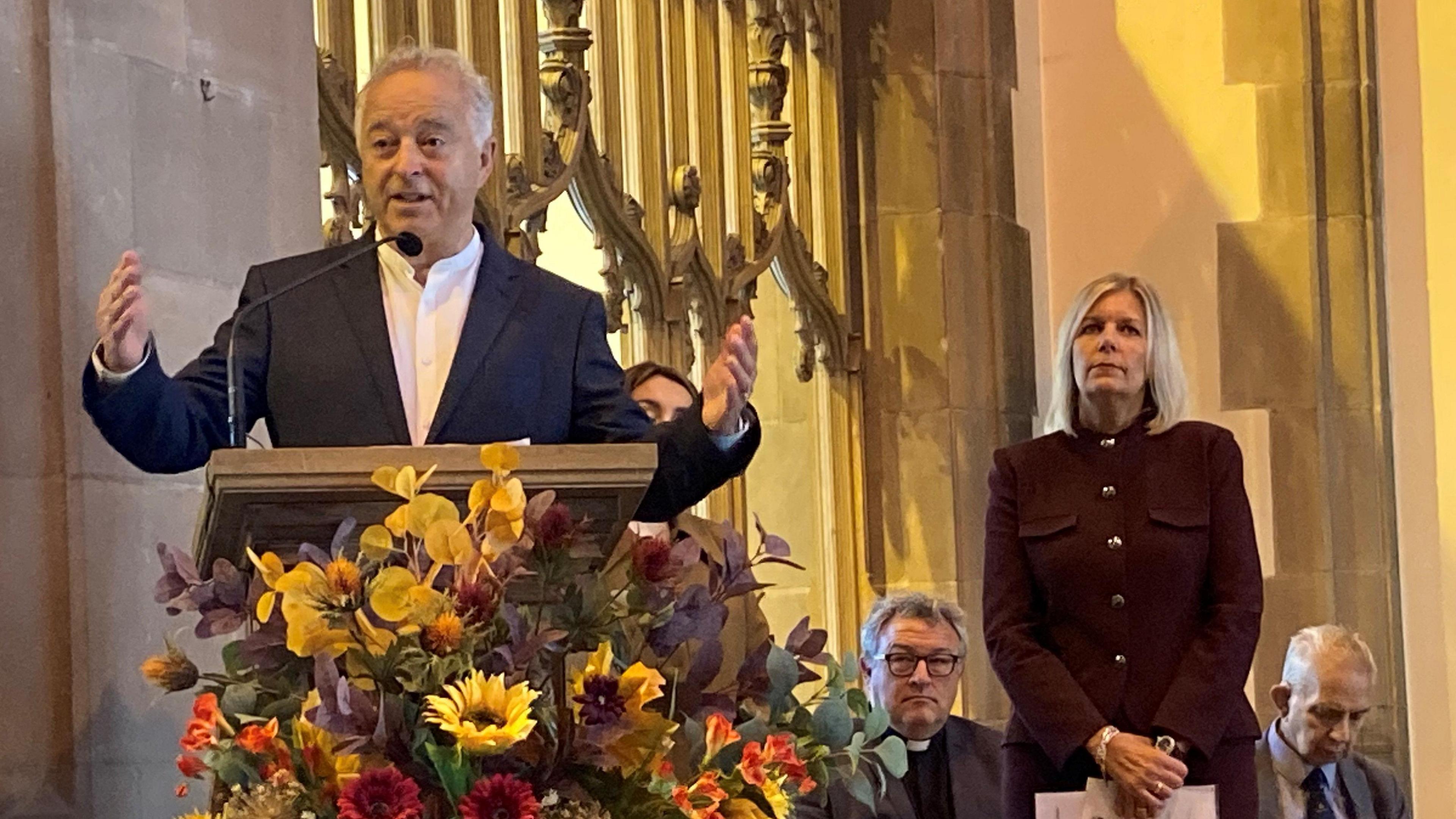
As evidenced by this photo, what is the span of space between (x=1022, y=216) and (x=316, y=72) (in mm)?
3830

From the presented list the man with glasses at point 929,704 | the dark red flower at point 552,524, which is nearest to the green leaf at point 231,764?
the dark red flower at point 552,524

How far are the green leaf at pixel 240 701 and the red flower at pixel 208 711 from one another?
0.05 feet

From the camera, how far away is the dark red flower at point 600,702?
7.55 ft

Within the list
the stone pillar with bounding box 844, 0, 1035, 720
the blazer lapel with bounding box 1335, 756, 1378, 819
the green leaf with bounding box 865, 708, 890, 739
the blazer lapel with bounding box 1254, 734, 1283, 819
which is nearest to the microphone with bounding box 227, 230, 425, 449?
the green leaf with bounding box 865, 708, 890, 739

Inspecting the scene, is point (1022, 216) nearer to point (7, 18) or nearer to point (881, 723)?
point (7, 18)

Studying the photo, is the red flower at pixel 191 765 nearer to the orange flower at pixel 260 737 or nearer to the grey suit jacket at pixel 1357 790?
the orange flower at pixel 260 737

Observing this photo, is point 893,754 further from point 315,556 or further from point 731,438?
point 315,556

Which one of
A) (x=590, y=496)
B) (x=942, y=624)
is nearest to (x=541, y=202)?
(x=942, y=624)

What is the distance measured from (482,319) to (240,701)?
0.70m

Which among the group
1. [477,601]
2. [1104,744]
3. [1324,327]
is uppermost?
[1324,327]

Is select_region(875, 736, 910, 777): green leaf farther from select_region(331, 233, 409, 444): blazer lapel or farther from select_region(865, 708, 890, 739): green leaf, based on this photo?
select_region(331, 233, 409, 444): blazer lapel

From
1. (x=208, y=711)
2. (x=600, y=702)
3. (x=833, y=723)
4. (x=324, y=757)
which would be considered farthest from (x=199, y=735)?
(x=833, y=723)

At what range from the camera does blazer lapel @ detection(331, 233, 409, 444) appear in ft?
9.58

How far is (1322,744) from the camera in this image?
197 inches
